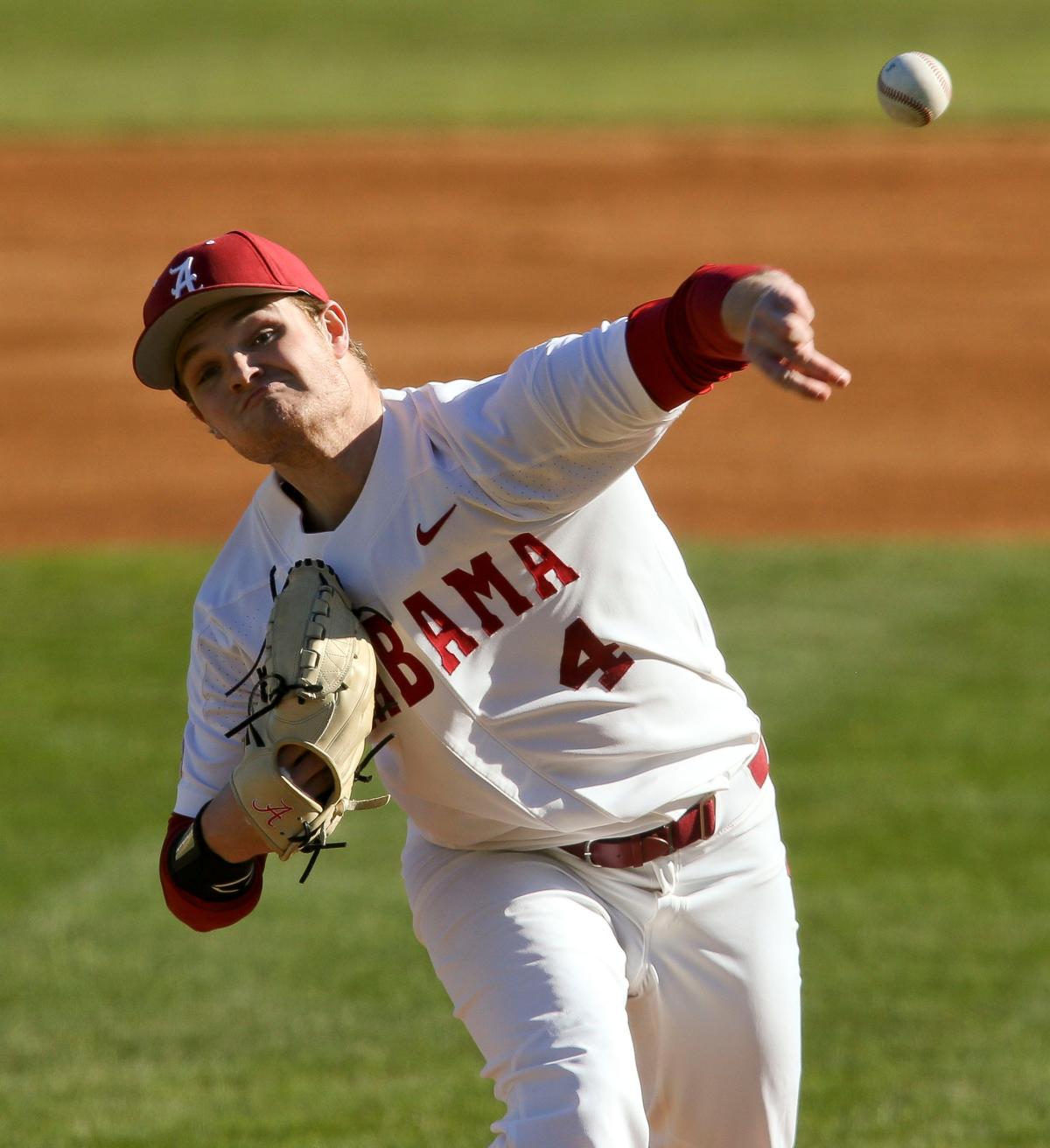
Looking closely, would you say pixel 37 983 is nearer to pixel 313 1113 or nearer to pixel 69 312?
pixel 313 1113

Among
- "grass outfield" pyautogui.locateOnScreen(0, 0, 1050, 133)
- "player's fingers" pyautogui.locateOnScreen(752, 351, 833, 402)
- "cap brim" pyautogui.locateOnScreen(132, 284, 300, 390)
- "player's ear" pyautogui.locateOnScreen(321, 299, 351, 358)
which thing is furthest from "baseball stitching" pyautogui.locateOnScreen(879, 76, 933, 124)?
"grass outfield" pyautogui.locateOnScreen(0, 0, 1050, 133)

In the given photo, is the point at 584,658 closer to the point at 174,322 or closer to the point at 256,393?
the point at 256,393

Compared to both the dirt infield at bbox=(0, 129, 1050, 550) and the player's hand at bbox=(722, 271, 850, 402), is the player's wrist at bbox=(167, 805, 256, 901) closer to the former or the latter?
the player's hand at bbox=(722, 271, 850, 402)

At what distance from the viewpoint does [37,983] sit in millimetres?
5531

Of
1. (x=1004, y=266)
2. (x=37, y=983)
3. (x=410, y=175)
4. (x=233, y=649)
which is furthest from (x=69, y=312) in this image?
(x=233, y=649)

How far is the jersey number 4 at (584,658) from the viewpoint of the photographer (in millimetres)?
3289

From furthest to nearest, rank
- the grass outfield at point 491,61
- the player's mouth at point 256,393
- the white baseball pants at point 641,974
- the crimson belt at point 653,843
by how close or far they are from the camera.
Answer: the grass outfield at point 491,61, the crimson belt at point 653,843, the player's mouth at point 256,393, the white baseball pants at point 641,974

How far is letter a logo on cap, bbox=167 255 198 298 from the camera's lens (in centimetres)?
321

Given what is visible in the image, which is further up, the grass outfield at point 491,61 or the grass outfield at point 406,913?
the grass outfield at point 491,61

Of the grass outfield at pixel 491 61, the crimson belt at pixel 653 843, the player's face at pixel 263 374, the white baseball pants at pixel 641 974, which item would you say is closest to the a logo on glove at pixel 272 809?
the white baseball pants at pixel 641 974

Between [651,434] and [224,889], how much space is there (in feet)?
3.86

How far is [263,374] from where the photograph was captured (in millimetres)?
3236

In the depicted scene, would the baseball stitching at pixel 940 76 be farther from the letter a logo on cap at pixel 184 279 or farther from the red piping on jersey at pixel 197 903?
the red piping on jersey at pixel 197 903

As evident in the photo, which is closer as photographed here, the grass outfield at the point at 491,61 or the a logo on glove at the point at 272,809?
the a logo on glove at the point at 272,809
